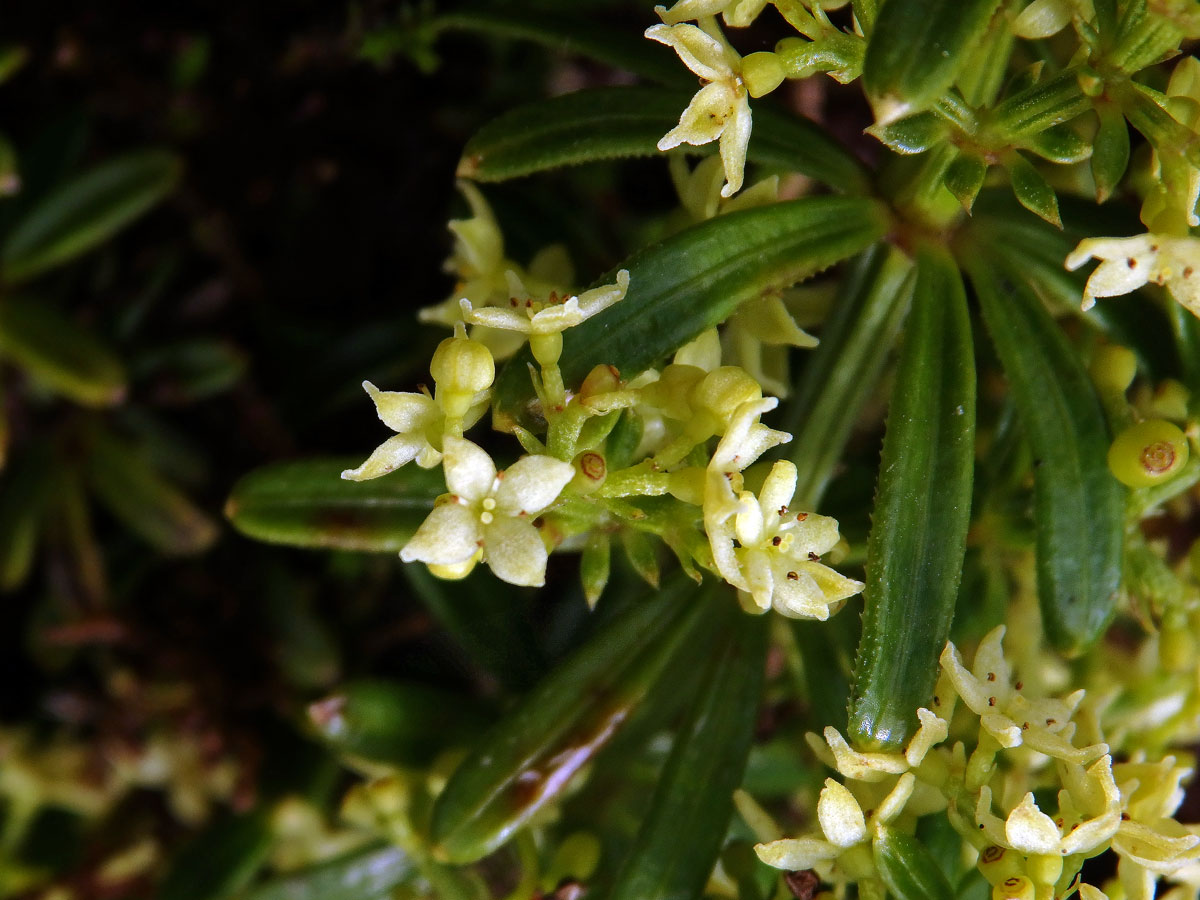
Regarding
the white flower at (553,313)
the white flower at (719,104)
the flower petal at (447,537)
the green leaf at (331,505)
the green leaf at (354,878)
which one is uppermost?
Result: the white flower at (719,104)

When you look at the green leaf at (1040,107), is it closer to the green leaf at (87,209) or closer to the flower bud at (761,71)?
the flower bud at (761,71)

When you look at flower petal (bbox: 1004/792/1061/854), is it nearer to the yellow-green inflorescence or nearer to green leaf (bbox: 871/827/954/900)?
green leaf (bbox: 871/827/954/900)

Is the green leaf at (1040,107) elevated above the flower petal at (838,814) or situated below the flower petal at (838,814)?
above

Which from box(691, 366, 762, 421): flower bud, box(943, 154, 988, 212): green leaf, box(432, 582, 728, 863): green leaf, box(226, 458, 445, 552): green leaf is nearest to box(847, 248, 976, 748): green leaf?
box(943, 154, 988, 212): green leaf

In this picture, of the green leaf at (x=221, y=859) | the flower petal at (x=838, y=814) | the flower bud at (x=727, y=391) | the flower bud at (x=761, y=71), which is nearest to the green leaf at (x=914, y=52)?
the flower bud at (x=761, y=71)

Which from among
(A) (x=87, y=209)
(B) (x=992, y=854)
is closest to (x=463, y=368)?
(B) (x=992, y=854)

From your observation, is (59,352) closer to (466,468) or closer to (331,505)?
(331,505)
